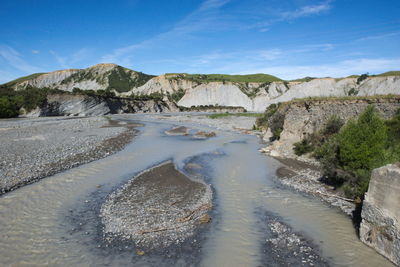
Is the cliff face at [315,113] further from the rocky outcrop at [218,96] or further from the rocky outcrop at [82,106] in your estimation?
the rocky outcrop at [218,96]

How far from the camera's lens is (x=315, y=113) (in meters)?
21.3

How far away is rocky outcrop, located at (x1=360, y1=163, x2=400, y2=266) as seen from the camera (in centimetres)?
606

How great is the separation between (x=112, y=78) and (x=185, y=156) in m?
152

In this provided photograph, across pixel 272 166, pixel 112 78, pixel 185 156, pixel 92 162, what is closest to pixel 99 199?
pixel 92 162

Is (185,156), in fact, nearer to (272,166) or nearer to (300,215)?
(272,166)

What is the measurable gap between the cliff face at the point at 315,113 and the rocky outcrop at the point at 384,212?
1209 cm

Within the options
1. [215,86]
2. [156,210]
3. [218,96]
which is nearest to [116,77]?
[215,86]

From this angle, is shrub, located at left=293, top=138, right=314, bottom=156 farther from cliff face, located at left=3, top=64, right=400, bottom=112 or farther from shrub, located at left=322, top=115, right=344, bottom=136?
cliff face, located at left=3, top=64, right=400, bottom=112

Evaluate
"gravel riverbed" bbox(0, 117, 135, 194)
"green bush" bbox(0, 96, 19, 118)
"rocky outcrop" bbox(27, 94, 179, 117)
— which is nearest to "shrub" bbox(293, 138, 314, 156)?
"gravel riverbed" bbox(0, 117, 135, 194)

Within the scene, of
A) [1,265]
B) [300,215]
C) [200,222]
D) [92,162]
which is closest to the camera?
[1,265]

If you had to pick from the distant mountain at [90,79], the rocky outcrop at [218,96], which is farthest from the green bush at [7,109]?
the distant mountain at [90,79]

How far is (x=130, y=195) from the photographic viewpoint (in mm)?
10969

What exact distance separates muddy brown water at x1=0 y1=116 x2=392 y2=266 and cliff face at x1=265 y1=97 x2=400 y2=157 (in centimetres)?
788

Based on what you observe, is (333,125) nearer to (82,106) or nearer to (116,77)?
(82,106)
